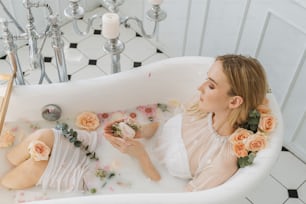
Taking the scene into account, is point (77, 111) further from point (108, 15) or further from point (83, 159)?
Answer: point (108, 15)

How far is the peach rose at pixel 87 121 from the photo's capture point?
7.36ft

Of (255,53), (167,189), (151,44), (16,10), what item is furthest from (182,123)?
(16,10)

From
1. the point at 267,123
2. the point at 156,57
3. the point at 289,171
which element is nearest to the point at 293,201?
the point at 289,171

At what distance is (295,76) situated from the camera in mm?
2303

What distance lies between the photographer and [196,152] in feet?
6.36

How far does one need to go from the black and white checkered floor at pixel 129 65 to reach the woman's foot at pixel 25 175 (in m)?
1.00

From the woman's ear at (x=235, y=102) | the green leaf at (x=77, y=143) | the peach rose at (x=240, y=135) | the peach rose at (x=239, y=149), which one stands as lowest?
the green leaf at (x=77, y=143)

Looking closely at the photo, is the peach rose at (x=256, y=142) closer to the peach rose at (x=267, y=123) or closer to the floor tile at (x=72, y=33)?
the peach rose at (x=267, y=123)

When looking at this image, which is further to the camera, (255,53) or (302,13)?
(255,53)

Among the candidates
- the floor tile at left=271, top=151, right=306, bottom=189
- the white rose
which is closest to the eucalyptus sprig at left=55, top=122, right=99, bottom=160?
the white rose

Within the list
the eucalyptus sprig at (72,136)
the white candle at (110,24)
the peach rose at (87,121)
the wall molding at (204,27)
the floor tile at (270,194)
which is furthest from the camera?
the wall molding at (204,27)

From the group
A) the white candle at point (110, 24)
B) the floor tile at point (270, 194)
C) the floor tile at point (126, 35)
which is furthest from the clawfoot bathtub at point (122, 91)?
the floor tile at point (126, 35)

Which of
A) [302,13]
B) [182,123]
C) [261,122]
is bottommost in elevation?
[182,123]

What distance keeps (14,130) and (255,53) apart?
4.50 ft
